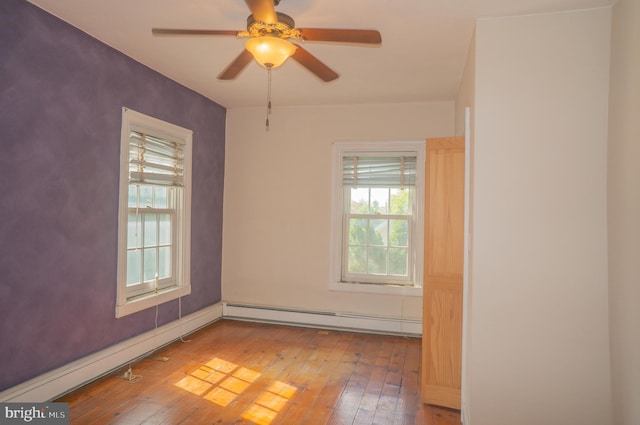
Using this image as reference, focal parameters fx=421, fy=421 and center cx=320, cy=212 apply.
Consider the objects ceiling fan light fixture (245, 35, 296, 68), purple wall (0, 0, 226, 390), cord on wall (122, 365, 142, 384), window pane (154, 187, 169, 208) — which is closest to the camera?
ceiling fan light fixture (245, 35, 296, 68)

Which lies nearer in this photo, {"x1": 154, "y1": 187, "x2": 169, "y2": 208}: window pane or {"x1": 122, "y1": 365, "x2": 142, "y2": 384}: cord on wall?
{"x1": 122, "y1": 365, "x2": 142, "y2": 384}: cord on wall

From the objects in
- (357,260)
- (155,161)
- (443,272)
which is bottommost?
(357,260)

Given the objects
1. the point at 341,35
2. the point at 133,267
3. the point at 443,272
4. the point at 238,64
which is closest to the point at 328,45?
the point at 238,64

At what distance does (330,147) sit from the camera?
196 inches

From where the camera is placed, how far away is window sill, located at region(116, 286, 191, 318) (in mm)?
3527

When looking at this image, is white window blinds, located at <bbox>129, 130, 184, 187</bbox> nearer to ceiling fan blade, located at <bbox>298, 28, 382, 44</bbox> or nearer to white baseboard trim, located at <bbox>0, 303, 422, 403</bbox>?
white baseboard trim, located at <bbox>0, 303, 422, 403</bbox>

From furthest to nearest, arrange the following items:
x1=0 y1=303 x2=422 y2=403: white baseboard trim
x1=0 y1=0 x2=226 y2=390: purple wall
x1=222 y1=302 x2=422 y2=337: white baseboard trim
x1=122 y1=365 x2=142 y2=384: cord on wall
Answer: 1. x1=222 y1=302 x2=422 y2=337: white baseboard trim
2. x1=122 y1=365 x2=142 y2=384: cord on wall
3. x1=0 y1=303 x2=422 y2=403: white baseboard trim
4. x1=0 y1=0 x2=226 y2=390: purple wall

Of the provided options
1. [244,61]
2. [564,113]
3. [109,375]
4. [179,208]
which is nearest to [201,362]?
[109,375]

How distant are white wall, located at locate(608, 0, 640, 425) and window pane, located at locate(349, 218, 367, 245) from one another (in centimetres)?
282

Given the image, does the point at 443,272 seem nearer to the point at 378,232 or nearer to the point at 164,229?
the point at 378,232

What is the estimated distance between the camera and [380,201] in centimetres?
491

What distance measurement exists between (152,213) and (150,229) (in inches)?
6.0

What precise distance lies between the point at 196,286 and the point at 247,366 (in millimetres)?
1385

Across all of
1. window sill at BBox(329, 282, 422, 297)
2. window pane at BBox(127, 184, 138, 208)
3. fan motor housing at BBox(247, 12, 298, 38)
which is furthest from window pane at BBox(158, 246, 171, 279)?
fan motor housing at BBox(247, 12, 298, 38)
